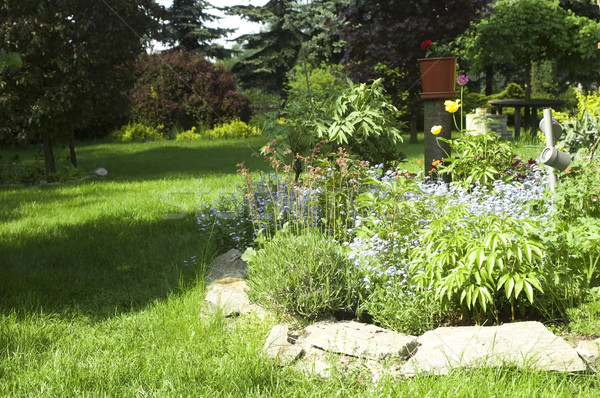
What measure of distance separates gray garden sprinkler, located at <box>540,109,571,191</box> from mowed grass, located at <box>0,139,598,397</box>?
139 centimetres

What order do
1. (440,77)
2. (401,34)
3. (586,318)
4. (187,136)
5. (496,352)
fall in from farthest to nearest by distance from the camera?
1. (187,136)
2. (401,34)
3. (440,77)
4. (586,318)
5. (496,352)

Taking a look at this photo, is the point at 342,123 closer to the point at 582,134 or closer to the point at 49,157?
the point at 582,134

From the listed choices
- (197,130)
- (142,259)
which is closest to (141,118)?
(197,130)

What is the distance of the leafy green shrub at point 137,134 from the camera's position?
17.4 metres

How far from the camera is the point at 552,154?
3398 millimetres

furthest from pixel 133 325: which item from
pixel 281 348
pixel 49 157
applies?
pixel 49 157

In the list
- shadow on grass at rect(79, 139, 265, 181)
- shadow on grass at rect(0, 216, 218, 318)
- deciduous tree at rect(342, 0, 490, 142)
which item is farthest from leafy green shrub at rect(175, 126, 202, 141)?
shadow on grass at rect(0, 216, 218, 318)

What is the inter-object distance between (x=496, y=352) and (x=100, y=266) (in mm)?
3106

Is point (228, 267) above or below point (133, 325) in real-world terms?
above

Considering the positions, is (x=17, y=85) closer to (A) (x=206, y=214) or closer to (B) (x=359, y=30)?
(A) (x=206, y=214)

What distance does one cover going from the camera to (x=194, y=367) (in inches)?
104

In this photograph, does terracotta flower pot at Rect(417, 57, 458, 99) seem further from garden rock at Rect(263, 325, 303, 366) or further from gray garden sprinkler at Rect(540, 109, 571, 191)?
garden rock at Rect(263, 325, 303, 366)

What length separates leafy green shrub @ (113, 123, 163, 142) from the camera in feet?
57.0

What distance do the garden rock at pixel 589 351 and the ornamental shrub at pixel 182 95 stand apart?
1647 centimetres
